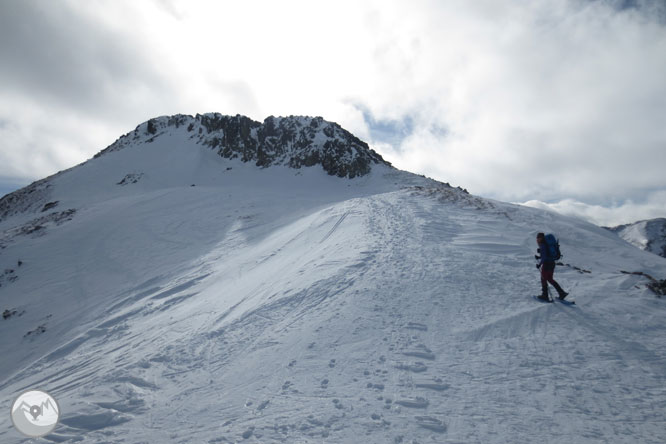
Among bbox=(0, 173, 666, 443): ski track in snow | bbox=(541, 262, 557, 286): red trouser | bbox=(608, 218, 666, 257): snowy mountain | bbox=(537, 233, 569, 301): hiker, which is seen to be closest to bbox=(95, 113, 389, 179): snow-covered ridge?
bbox=(0, 173, 666, 443): ski track in snow

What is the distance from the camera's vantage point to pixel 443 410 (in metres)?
4.12

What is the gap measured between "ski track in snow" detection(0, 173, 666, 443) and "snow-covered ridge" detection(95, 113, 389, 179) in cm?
3968

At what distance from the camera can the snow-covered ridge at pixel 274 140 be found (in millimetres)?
50906

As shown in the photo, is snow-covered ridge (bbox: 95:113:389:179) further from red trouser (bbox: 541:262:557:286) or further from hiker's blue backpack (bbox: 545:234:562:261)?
red trouser (bbox: 541:262:557:286)

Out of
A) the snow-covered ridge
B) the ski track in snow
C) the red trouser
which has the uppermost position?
the snow-covered ridge

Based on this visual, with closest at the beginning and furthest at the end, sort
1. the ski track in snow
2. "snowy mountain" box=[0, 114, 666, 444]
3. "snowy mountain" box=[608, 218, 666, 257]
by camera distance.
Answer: the ski track in snow < "snowy mountain" box=[0, 114, 666, 444] < "snowy mountain" box=[608, 218, 666, 257]

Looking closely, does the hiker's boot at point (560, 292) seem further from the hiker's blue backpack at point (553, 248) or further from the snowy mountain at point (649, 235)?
the snowy mountain at point (649, 235)

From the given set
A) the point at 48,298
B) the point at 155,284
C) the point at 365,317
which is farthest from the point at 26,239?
the point at 365,317

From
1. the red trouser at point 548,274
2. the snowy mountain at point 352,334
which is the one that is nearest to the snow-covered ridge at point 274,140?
the snowy mountain at point 352,334

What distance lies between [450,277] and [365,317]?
3.16m

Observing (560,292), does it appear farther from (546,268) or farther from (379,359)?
(379,359)

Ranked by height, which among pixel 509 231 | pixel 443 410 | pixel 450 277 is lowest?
pixel 443 410

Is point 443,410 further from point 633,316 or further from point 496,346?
point 633,316

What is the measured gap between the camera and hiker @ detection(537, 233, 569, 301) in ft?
23.2
